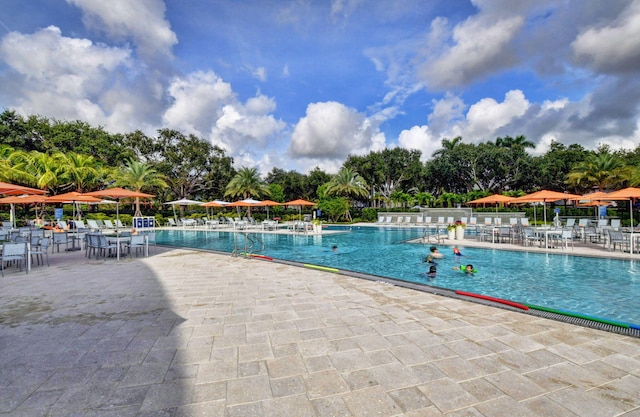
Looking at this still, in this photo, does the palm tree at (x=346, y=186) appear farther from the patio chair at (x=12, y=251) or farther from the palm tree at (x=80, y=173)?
the patio chair at (x=12, y=251)

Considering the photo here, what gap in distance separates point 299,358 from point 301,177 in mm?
39842

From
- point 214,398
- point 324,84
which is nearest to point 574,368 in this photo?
point 214,398

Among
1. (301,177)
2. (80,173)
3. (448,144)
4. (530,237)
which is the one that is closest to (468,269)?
(530,237)

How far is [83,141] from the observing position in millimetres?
30734

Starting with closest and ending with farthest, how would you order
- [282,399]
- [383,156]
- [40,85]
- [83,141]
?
[282,399] → [40,85] → [83,141] → [383,156]

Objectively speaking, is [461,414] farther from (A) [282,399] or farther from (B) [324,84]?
(B) [324,84]

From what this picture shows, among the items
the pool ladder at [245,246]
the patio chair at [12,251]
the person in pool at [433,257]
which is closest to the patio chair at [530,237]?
the person in pool at [433,257]

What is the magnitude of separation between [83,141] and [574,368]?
38795 mm

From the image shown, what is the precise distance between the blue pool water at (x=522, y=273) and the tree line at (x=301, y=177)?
1698 centimetres

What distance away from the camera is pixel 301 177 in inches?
1667

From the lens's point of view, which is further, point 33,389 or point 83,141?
point 83,141

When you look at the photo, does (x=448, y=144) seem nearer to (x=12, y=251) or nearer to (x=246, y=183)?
(x=246, y=183)

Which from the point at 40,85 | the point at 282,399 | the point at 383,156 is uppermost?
the point at 40,85

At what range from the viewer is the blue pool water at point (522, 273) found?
18.4ft
